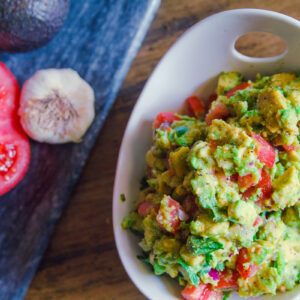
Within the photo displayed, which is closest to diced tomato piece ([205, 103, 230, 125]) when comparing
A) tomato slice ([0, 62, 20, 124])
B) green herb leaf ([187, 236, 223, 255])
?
green herb leaf ([187, 236, 223, 255])

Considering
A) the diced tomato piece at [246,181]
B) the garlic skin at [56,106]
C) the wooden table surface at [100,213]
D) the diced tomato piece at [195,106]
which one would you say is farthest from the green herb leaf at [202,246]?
the garlic skin at [56,106]

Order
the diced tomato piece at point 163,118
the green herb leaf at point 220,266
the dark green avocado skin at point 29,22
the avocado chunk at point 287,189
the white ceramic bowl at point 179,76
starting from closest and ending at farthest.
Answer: the avocado chunk at point 287,189 < the green herb leaf at point 220,266 < the white ceramic bowl at point 179,76 < the diced tomato piece at point 163,118 < the dark green avocado skin at point 29,22

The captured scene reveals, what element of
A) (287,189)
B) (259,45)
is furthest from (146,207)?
(259,45)

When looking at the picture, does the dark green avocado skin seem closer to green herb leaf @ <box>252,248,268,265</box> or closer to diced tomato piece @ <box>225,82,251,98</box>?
diced tomato piece @ <box>225,82,251,98</box>

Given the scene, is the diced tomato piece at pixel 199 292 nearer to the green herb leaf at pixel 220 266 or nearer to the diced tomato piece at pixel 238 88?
the green herb leaf at pixel 220 266

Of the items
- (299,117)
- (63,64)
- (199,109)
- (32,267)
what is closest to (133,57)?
(63,64)

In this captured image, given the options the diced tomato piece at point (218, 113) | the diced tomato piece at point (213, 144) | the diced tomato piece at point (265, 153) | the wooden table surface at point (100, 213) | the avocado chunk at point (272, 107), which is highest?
the avocado chunk at point (272, 107)
